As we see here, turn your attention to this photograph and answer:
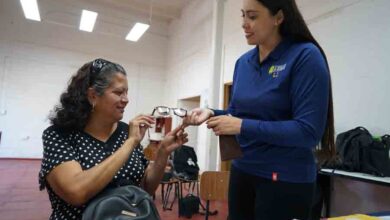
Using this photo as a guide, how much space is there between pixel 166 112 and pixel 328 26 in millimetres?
2809

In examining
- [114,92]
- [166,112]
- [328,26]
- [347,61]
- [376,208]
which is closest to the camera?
[114,92]

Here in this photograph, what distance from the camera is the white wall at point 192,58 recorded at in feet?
20.8

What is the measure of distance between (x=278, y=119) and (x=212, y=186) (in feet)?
5.48

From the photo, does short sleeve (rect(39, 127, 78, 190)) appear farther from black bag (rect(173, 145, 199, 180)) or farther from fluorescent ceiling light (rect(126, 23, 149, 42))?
fluorescent ceiling light (rect(126, 23, 149, 42))

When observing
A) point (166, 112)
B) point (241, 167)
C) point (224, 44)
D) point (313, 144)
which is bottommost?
point (241, 167)

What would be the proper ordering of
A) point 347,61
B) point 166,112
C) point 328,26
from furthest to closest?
point 328,26
point 347,61
point 166,112

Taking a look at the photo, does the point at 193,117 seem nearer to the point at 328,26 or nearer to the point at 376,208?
the point at 376,208

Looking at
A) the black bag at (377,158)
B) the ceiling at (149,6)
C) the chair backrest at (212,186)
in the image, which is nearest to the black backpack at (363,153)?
the black bag at (377,158)

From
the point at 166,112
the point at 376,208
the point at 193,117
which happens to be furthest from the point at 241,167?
the point at 376,208

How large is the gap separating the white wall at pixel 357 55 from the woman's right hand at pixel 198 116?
2322mm

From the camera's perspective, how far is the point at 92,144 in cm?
122

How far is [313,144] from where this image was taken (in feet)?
3.03

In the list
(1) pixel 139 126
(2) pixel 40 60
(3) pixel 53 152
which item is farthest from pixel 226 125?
(2) pixel 40 60

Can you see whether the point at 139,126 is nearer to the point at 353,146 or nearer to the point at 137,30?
the point at 353,146
